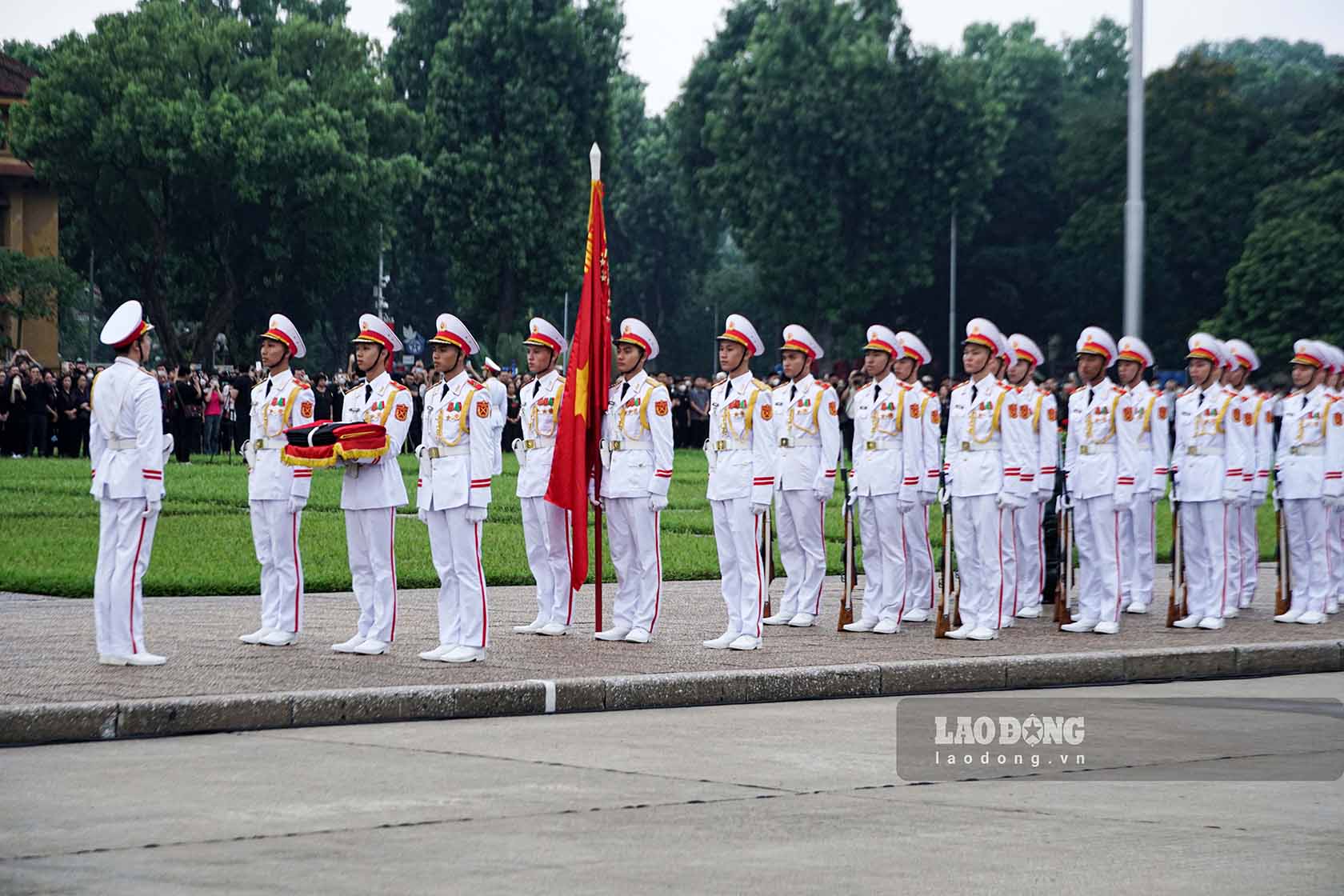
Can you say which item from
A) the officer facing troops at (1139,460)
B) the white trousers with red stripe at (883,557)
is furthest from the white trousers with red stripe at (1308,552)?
the white trousers with red stripe at (883,557)

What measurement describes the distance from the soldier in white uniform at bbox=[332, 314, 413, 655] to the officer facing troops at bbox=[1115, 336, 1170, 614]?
19.4ft

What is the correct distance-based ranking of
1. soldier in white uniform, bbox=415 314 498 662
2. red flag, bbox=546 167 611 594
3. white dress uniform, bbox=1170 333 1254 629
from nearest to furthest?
soldier in white uniform, bbox=415 314 498 662, red flag, bbox=546 167 611 594, white dress uniform, bbox=1170 333 1254 629

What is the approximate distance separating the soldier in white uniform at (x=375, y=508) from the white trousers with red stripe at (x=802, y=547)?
371 cm

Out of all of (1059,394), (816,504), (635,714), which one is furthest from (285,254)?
(635,714)

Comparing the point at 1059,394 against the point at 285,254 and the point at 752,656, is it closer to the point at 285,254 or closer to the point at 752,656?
the point at 752,656

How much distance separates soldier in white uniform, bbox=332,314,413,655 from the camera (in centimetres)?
1317

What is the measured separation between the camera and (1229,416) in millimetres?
16969

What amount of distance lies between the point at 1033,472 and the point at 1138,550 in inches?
92.9

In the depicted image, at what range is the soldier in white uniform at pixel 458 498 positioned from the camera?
12859mm

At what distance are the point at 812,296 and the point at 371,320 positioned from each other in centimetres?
5531

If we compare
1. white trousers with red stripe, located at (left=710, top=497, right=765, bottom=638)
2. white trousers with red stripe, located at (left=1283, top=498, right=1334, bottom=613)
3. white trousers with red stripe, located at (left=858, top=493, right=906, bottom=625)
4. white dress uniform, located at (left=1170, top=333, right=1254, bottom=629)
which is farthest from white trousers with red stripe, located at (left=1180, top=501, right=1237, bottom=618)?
white trousers with red stripe, located at (left=710, top=497, right=765, bottom=638)

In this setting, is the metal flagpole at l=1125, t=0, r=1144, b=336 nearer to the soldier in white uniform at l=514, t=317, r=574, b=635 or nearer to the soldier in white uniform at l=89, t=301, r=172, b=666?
the soldier in white uniform at l=514, t=317, r=574, b=635

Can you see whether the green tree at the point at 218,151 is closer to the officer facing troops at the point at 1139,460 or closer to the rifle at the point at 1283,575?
the officer facing troops at the point at 1139,460

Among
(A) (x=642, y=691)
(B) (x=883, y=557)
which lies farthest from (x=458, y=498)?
(B) (x=883, y=557)
